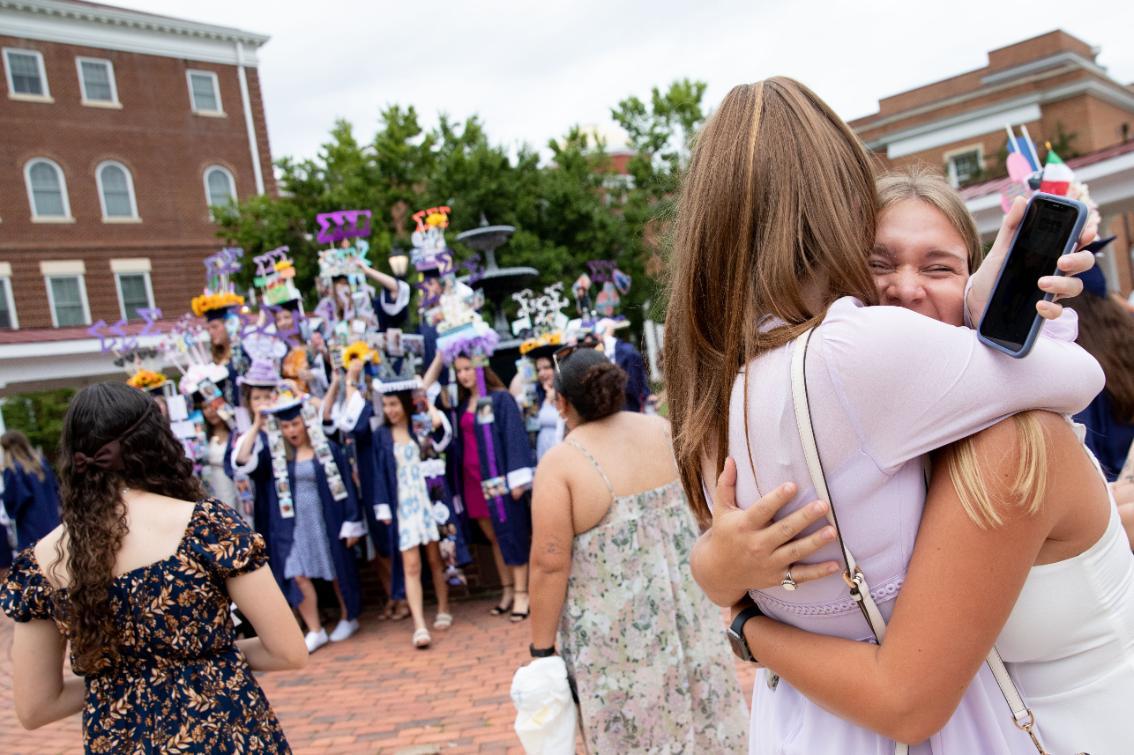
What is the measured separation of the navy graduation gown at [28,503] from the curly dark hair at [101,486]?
8508 mm

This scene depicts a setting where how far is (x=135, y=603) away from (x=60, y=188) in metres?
28.8

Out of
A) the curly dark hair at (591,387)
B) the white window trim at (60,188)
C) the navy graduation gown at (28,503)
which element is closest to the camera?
the curly dark hair at (591,387)

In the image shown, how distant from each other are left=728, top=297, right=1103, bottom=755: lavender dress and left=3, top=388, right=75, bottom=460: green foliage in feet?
79.4

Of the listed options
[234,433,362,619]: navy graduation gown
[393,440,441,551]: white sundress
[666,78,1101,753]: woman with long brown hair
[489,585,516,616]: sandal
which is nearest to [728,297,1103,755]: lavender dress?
[666,78,1101,753]: woman with long brown hair

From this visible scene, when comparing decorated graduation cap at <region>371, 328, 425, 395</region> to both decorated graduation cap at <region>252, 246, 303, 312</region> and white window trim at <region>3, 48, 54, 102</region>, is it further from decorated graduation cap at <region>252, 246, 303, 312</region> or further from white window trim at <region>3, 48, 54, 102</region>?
white window trim at <region>3, 48, 54, 102</region>

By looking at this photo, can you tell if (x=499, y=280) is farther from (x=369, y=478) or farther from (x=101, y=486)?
(x=101, y=486)

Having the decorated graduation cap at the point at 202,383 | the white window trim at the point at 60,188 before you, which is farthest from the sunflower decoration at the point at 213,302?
the white window trim at the point at 60,188

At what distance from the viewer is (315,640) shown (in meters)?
6.63

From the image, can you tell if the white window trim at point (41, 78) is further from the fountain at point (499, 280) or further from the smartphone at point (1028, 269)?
the smartphone at point (1028, 269)

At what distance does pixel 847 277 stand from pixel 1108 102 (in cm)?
3594

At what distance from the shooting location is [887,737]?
1188 millimetres

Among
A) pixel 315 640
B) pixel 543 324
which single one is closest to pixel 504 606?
pixel 315 640

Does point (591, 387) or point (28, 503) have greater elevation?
point (591, 387)

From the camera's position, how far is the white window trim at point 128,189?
26.4 meters
